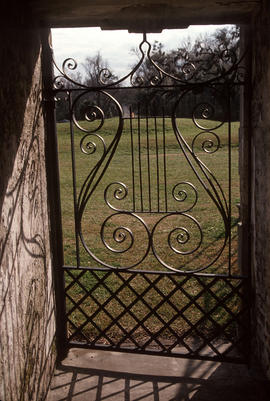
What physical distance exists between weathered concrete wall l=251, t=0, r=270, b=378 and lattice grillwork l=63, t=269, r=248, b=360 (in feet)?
0.88

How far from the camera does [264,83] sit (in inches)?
127

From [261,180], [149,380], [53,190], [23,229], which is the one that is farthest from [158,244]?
[23,229]

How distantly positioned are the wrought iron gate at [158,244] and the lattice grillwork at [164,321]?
0.5 inches

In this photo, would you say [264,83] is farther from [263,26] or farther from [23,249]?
[23,249]

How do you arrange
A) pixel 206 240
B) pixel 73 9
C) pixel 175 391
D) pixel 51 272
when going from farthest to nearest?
1. pixel 206 240
2. pixel 51 272
3. pixel 175 391
4. pixel 73 9

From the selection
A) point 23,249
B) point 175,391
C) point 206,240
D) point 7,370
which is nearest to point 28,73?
point 23,249

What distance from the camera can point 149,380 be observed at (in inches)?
148

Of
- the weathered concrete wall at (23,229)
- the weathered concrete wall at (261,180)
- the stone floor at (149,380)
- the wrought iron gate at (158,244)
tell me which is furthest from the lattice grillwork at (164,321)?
the weathered concrete wall at (23,229)

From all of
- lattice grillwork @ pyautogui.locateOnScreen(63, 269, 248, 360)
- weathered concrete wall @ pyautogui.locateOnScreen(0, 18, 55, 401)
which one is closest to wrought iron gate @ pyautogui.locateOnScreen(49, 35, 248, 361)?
lattice grillwork @ pyautogui.locateOnScreen(63, 269, 248, 360)

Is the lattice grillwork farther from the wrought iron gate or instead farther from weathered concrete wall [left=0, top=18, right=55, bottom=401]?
weathered concrete wall [left=0, top=18, right=55, bottom=401]

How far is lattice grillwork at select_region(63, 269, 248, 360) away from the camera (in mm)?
3922

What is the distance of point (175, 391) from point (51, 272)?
1536 mm

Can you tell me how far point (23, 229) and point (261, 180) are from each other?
6.37 feet

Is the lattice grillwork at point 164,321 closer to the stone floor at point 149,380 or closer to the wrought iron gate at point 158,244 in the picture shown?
the wrought iron gate at point 158,244
